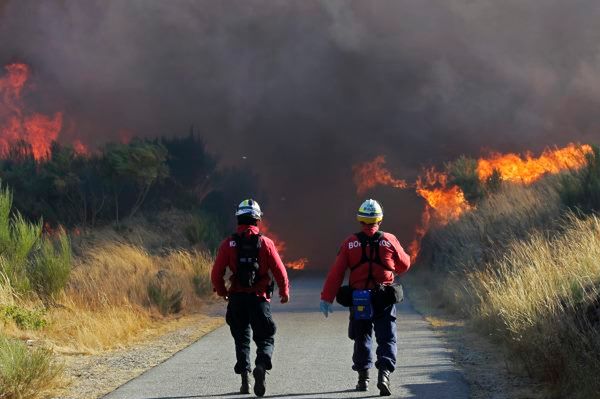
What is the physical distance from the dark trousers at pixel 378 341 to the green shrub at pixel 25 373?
3054 millimetres

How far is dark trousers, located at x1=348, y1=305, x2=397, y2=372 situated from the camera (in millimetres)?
8805

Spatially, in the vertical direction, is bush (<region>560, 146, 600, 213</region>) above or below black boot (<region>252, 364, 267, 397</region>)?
above

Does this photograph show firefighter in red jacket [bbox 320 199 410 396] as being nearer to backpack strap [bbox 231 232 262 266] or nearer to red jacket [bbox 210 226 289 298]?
red jacket [bbox 210 226 289 298]

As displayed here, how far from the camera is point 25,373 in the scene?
8.62m

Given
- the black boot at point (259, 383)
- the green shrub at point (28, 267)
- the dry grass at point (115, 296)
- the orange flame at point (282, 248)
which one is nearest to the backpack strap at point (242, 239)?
the black boot at point (259, 383)

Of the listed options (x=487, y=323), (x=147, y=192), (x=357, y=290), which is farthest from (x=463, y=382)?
(x=147, y=192)

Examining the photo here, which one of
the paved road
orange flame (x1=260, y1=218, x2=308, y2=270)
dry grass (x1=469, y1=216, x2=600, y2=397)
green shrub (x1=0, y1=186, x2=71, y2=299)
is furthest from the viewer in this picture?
orange flame (x1=260, y1=218, x2=308, y2=270)

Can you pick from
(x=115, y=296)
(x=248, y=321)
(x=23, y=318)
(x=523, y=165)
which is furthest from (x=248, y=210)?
(x=523, y=165)

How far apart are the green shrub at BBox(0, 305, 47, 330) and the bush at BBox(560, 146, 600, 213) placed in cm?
1074

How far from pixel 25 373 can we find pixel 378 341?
3.45 meters

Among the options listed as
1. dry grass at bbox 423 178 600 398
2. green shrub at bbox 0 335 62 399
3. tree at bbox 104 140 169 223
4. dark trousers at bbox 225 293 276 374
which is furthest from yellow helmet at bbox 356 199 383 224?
tree at bbox 104 140 169 223

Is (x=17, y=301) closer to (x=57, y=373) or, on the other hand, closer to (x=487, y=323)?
(x=57, y=373)

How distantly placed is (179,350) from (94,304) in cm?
365

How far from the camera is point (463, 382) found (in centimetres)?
925
